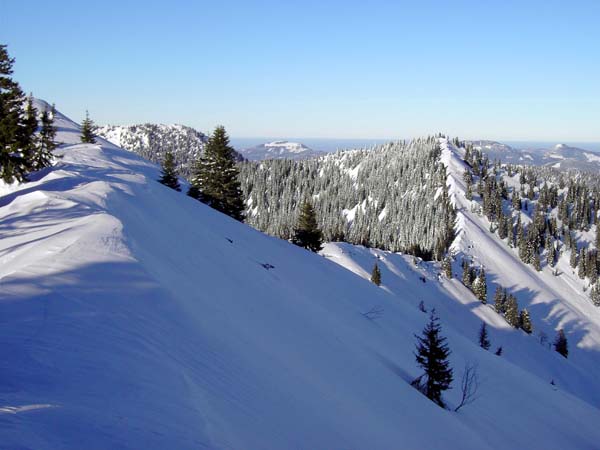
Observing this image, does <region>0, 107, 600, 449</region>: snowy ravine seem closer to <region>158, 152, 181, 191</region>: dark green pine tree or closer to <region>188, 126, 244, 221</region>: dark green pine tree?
<region>188, 126, 244, 221</region>: dark green pine tree

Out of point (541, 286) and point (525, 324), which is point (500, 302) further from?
point (541, 286)

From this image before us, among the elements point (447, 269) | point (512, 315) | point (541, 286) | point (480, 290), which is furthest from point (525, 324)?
point (541, 286)

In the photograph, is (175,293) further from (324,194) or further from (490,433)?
(324,194)

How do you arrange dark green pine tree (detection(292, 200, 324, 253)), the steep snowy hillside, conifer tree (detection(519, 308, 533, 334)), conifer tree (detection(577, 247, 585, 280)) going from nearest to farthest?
1. dark green pine tree (detection(292, 200, 324, 253))
2. conifer tree (detection(519, 308, 533, 334))
3. the steep snowy hillside
4. conifer tree (detection(577, 247, 585, 280))

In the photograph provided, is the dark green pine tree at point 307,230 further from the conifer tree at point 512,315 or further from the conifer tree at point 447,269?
the conifer tree at point 512,315

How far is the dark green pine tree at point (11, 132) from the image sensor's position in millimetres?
20548

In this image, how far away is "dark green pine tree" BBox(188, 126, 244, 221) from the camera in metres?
36.0

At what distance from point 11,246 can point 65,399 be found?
803cm

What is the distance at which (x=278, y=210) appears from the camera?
615 feet

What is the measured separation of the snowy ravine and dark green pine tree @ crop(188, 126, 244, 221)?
45.2ft

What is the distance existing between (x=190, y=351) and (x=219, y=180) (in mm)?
30260

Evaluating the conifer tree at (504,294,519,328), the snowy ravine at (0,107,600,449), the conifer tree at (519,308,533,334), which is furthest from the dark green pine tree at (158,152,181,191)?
the conifer tree at (519,308,533,334)

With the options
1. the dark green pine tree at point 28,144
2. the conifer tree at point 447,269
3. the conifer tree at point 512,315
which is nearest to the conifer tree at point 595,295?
the conifer tree at point 512,315

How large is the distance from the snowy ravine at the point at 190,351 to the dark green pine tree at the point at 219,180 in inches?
542
